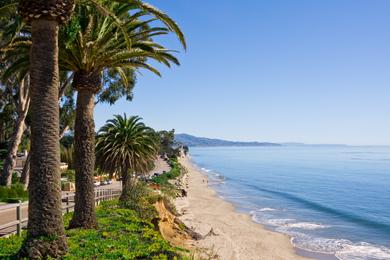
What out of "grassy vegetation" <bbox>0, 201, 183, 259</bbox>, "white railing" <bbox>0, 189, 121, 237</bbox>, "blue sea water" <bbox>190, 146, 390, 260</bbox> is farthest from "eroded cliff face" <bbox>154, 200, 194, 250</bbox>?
"blue sea water" <bbox>190, 146, 390, 260</bbox>

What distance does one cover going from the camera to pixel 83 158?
13609 millimetres

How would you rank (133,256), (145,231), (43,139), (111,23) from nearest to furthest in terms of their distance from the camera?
(43,139) → (133,256) → (111,23) → (145,231)

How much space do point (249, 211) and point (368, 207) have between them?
17952 mm

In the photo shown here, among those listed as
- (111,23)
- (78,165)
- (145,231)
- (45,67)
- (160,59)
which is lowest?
(145,231)

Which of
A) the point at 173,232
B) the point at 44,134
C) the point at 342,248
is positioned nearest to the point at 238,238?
the point at 342,248

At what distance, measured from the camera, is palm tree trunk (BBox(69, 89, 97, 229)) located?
536 inches

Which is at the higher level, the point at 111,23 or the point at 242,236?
the point at 111,23

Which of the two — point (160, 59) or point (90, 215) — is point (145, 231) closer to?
point (90, 215)

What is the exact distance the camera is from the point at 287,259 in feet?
82.2

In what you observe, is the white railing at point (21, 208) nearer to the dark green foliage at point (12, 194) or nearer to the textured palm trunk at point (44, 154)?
the dark green foliage at point (12, 194)

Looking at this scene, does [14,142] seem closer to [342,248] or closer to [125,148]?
[125,148]

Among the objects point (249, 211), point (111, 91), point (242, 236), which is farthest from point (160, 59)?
point (249, 211)

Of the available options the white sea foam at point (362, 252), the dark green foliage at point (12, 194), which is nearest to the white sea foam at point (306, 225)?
the white sea foam at point (362, 252)

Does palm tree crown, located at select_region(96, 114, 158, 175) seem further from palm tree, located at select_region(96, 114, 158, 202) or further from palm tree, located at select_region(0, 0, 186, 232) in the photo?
palm tree, located at select_region(0, 0, 186, 232)
